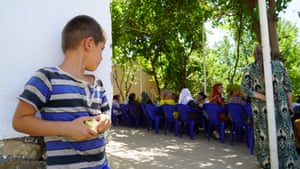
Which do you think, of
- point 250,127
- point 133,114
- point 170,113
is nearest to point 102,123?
point 250,127

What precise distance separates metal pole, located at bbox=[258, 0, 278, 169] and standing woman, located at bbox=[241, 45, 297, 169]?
0.27 metres

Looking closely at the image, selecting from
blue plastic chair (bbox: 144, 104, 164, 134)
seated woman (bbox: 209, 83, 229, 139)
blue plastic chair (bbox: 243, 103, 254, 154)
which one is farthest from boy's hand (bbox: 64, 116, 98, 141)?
blue plastic chair (bbox: 144, 104, 164, 134)

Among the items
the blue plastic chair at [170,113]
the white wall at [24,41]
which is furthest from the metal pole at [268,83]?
the blue plastic chair at [170,113]

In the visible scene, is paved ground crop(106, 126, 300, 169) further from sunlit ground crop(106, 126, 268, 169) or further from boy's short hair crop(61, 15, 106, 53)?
boy's short hair crop(61, 15, 106, 53)

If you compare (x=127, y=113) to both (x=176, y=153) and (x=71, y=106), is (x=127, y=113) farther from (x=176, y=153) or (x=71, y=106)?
(x=71, y=106)

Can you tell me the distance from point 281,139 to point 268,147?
7.4 inches

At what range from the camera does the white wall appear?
1.53 meters

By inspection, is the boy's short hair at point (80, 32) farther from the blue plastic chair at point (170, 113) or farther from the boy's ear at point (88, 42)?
the blue plastic chair at point (170, 113)

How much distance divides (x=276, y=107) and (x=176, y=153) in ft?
7.76

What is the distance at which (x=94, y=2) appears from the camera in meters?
1.94

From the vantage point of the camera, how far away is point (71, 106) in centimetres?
139

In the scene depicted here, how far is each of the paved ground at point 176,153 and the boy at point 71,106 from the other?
2577mm

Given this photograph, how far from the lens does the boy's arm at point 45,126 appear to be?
130cm

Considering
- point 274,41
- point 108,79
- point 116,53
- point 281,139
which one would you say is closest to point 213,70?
point 116,53
